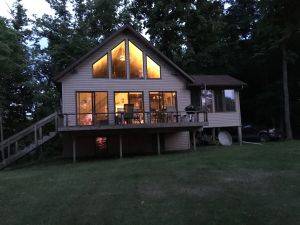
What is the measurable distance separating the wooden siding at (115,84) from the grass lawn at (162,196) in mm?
6895

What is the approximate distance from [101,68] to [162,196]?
12.1 metres

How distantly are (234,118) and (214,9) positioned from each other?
47.7ft

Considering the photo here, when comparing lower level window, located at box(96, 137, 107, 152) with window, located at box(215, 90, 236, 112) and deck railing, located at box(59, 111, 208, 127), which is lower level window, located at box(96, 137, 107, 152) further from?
window, located at box(215, 90, 236, 112)

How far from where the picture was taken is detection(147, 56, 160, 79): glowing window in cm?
2009

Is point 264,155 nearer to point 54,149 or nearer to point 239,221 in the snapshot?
point 239,221

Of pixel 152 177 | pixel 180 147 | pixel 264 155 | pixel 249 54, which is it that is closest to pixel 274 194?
pixel 152 177

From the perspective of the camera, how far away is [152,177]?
35.2 ft

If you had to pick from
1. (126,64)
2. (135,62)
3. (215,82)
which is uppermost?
(135,62)

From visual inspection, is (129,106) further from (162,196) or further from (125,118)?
(162,196)

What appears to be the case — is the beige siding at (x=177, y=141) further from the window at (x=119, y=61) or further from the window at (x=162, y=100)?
the window at (x=119, y=61)

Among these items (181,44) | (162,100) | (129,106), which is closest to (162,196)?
(129,106)

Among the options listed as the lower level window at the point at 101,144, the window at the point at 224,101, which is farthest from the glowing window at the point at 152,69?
the lower level window at the point at 101,144

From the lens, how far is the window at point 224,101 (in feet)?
71.3

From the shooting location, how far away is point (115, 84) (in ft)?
63.6
